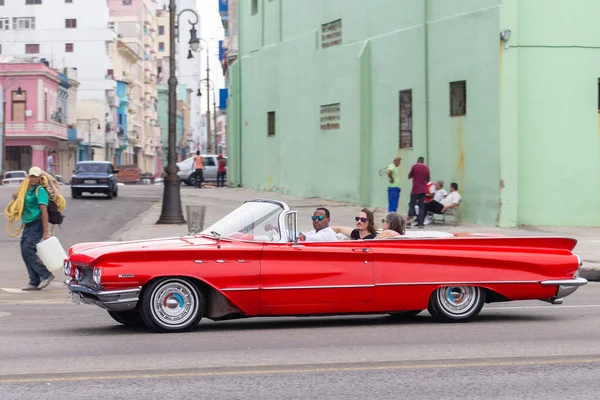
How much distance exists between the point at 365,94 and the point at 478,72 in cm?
678

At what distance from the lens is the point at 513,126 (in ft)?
78.2

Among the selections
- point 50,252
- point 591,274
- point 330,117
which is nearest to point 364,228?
point 50,252

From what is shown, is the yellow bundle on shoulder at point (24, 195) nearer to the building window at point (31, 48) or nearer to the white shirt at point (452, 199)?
the white shirt at point (452, 199)

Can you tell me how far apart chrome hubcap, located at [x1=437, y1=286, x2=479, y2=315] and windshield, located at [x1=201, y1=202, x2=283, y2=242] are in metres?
1.73

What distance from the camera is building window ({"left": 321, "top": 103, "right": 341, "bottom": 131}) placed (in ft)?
110

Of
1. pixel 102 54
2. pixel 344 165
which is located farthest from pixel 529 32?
pixel 102 54

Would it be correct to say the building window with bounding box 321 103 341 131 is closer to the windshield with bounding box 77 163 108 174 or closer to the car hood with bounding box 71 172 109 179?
the car hood with bounding box 71 172 109 179

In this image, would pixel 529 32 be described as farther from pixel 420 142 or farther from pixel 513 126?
pixel 420 142

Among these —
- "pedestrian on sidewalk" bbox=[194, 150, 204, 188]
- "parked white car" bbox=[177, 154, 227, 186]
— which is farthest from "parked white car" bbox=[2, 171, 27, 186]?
"pedestrian on sidewalk" bbox=[194, 150, 204, 188]

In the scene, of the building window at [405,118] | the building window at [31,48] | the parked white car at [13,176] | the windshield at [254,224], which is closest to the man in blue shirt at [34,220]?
the windshield at [254,224]

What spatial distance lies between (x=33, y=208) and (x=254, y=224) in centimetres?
495

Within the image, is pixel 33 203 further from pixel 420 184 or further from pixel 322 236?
pixel 420 184

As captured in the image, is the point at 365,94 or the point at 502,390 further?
the point at 365,94

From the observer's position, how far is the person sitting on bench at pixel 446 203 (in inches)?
992
